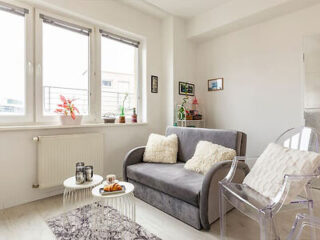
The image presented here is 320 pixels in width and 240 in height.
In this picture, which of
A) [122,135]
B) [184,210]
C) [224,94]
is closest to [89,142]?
[122,135]

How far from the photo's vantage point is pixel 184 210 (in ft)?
5.89

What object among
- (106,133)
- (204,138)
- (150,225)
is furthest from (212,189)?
(106,133)

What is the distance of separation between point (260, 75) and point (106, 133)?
2.56 meters

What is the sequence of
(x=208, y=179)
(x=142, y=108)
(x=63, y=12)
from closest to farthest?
(x=208, y=179), (x=63, y=12), (x=142, y=108)

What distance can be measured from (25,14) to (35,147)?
5.23ft

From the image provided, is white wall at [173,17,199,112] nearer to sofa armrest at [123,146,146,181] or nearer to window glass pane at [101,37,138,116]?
window glass pane at [101,37,138,116]

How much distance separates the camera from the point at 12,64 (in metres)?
2.27

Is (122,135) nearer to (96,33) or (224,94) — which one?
(96,33)

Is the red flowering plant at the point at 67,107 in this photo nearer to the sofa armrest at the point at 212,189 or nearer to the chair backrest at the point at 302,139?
the sofa armrest at the point at 212,189

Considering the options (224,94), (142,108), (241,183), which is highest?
(224,94)

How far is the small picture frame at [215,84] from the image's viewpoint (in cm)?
357

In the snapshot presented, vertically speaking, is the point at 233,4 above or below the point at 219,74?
above

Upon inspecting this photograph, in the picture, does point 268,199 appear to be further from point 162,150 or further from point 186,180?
point 162,150

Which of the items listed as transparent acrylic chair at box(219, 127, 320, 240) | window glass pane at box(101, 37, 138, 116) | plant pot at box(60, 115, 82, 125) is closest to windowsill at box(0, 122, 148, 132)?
plant pot at box(60, 115, 82, 125)
